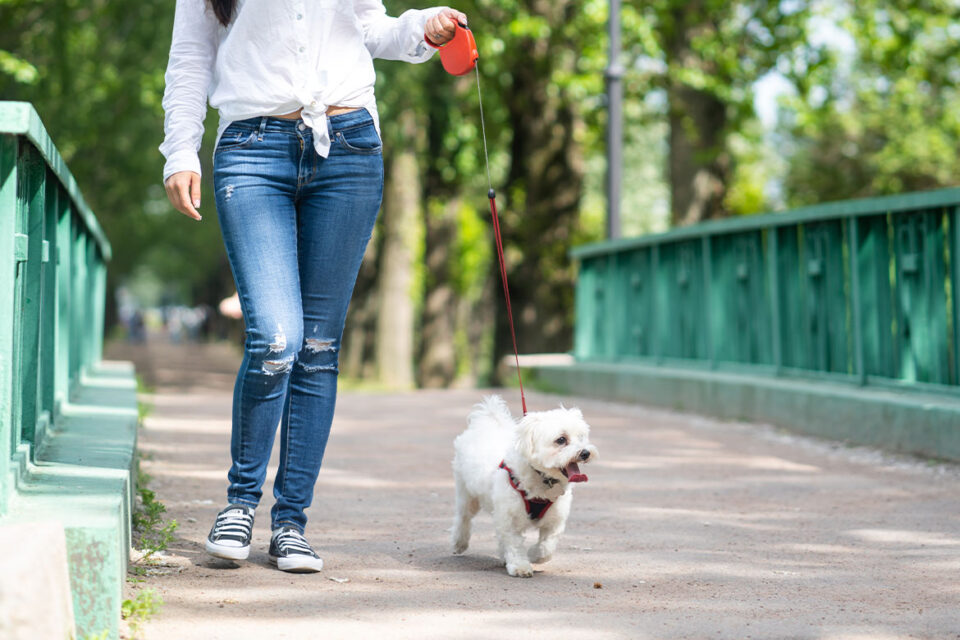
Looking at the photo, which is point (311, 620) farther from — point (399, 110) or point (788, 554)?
point (399, 110)

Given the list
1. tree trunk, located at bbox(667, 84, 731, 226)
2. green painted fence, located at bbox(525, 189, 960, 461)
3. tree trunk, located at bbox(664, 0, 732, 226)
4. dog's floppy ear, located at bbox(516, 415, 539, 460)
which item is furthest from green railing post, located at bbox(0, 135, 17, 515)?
tree trunk, located at bbox(667, 84, 731, 226)

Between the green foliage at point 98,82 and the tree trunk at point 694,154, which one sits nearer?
the green foliage at point 98,82

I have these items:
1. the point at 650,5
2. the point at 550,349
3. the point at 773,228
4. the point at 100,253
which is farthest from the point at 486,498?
the point at 650,5

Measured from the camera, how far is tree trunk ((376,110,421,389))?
22.5 meters

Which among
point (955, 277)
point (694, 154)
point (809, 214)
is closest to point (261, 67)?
point (955, 277)

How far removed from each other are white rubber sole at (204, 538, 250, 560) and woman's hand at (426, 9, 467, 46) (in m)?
1.84

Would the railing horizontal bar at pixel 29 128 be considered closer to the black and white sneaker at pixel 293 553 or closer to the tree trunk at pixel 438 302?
the black and white sneaker at pixel 293 553

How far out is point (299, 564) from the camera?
14.0 feet

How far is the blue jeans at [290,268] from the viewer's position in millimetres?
4125

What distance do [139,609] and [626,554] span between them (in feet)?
6.72

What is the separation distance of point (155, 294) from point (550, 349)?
152 metres

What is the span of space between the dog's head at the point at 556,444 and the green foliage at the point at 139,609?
4.43 ft

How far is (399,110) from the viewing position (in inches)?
721

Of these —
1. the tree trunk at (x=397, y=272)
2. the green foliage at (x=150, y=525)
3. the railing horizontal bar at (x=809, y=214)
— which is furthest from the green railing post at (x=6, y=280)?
the tree trunk at (x=397, y=272)
